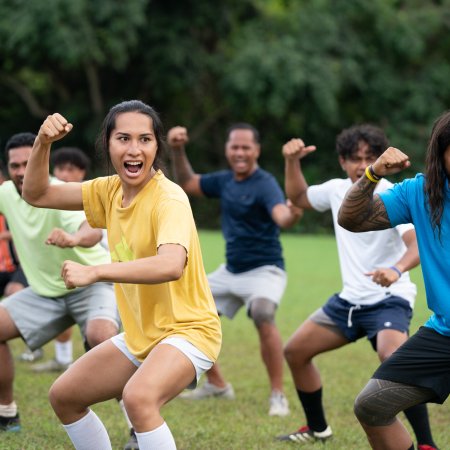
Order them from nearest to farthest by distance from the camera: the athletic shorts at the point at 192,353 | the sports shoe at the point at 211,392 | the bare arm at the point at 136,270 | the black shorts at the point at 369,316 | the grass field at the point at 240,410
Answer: the bare arm at the point at 136,270
the athletic shorts at the point at 192,353
the black shorts at the point at 369,316
the grass field at the point at 240,410
the sports shoe at the point at 211,392

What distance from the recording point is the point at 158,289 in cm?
464

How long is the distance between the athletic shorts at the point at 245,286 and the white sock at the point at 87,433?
320 cm

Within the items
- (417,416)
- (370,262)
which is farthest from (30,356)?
(417,416)

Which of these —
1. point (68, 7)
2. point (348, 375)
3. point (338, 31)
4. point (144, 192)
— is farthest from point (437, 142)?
point (338, 31)

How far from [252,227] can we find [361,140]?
2.04 m

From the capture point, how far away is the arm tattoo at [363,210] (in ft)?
15.4

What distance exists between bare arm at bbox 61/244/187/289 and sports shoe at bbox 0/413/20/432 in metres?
2.83

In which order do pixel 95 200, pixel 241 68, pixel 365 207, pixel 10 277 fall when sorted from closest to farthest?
1. pixel 365 207
2. pixel 95 200
3. pixel 10 277
4. pixel 241 68

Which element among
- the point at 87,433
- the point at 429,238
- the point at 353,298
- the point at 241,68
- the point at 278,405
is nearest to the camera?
the point at 429,238

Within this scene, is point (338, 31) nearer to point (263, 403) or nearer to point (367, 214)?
point (263, 403)

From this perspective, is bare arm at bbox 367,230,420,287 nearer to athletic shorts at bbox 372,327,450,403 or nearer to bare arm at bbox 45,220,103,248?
athletic shorts at bbox 372,327,450,403

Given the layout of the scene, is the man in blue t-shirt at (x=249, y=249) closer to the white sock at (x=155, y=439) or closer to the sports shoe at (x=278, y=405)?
the sports shoe at (x=278, y=405)

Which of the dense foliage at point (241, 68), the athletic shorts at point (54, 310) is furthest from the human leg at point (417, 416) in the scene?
the dense foliage at point (241, 68)

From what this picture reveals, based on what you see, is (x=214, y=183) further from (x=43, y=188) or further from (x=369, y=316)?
(x=43, y=188)
